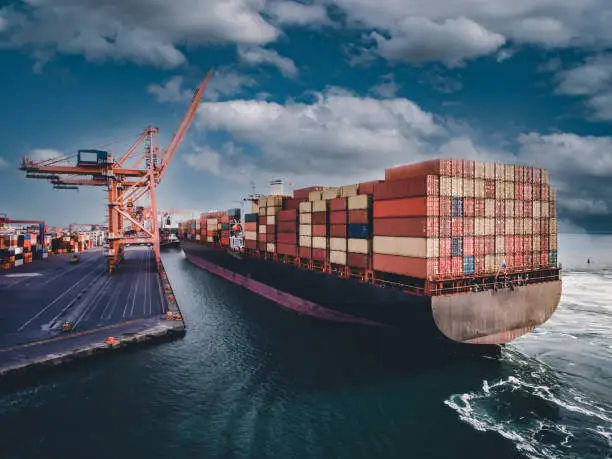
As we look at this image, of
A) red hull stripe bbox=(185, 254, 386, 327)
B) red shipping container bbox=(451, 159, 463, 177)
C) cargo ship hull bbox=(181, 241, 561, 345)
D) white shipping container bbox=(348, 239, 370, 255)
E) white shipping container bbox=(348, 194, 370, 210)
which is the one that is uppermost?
red shipping container bbox=(451, 159, 463, 177)

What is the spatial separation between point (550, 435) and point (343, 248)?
19.3 m

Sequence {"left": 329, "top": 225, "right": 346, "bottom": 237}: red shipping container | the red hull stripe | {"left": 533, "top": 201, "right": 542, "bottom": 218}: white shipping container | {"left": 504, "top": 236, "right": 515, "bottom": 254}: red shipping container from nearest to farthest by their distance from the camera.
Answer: {"left": 504, "top": 236, "right": 515, "bottom": 254}: red shipping container
{"left": 533, "top": 201, "right": 542, "bottom": 218}: white shipping container
the red hull stripe
{"left": 329, "top": 225, "right": 346, "bottom": 237}: red shipping container

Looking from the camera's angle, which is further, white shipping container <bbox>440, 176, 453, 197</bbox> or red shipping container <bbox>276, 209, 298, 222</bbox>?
red shipping container <bbox>276, 209, 298, 222</bbox>

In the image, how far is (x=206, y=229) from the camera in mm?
89562

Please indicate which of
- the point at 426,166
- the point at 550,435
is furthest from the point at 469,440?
the point at 426,166

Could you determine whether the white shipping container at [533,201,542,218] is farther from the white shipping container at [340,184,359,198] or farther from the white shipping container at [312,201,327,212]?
the white shipping container at [312,201,327,212]

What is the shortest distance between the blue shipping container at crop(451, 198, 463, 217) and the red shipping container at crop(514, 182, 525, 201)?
5.94 m

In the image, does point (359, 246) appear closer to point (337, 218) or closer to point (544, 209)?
point (337, 218)

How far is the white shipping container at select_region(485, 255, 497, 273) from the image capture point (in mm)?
25534

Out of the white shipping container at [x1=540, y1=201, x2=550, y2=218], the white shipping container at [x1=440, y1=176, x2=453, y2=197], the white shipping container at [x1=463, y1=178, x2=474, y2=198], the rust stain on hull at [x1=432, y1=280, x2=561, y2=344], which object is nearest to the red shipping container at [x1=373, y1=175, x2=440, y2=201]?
the white shipping container at [x1=440, y1=176, x2=453, y2=197]

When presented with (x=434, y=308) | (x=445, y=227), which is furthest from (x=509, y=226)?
(x=434, y=308)

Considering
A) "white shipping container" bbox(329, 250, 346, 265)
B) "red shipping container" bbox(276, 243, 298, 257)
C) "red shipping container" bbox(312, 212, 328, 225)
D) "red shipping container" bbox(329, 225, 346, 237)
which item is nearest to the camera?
"white shipping container" bbox(329, 250, 346, 265)

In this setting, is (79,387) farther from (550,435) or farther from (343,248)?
(550,435)

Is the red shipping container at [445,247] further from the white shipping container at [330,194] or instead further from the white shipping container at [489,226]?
the white shipping container at [330,194]
